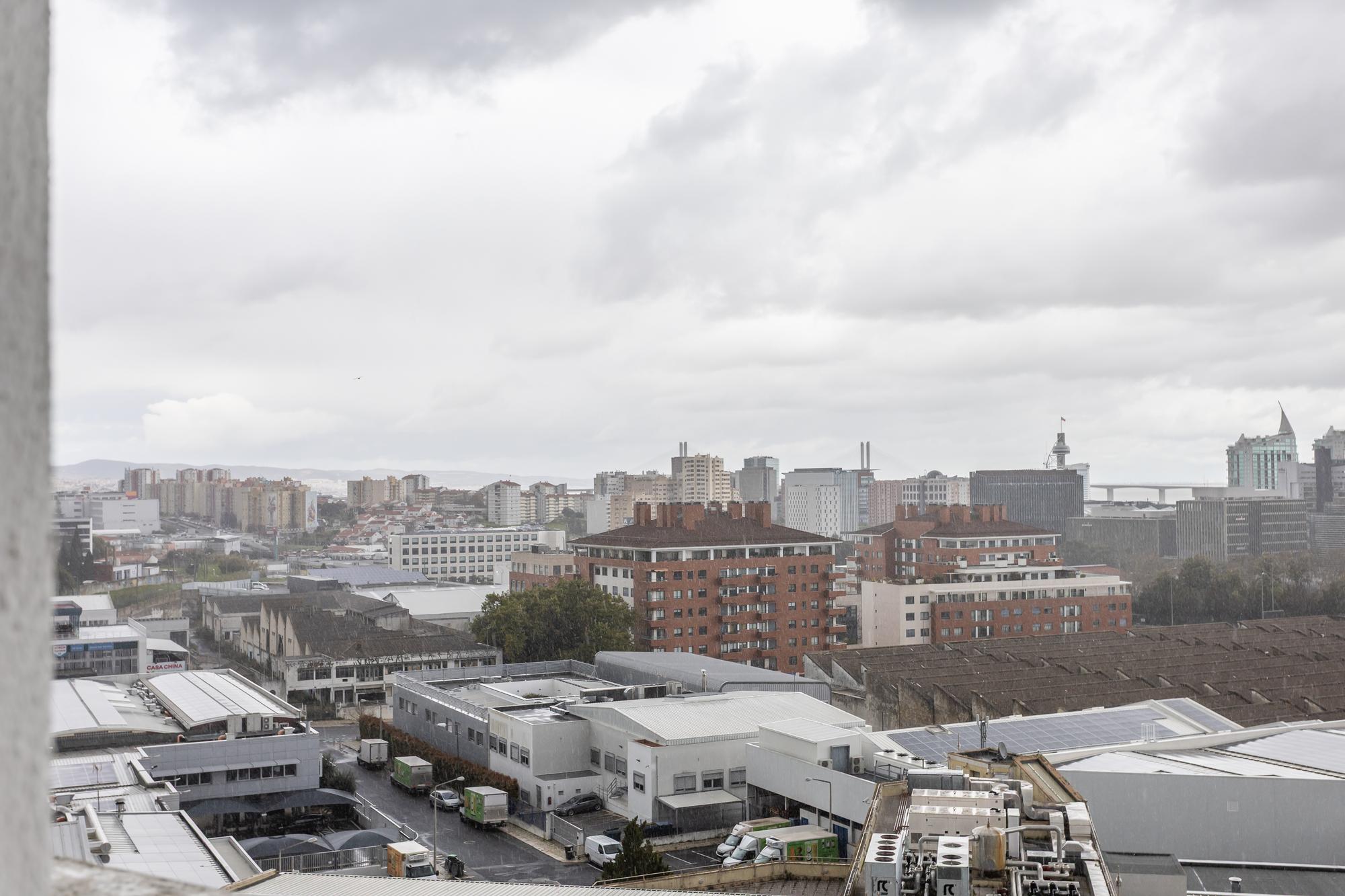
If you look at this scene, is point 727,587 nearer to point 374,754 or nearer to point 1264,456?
point 374,754

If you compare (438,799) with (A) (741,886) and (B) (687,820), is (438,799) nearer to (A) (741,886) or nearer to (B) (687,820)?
(B) (687,820)

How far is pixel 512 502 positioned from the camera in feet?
277

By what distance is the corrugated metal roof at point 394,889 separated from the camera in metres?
7.21

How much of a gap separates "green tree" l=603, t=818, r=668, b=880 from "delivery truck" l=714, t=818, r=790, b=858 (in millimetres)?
996

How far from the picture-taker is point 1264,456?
91.6 m

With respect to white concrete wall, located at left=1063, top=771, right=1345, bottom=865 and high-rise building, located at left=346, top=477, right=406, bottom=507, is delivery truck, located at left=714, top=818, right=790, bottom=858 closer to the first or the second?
white concrete wall, located at left=1063, top=771, right=1345, bottom=865

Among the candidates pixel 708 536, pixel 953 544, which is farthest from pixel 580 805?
pixel 953 544

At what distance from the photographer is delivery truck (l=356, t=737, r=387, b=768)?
18.5 metres

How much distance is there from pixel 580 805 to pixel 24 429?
50.9 ft

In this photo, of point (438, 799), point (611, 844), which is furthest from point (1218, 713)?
point (438, 799)

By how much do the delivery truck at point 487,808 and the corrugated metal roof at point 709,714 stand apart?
164 cm

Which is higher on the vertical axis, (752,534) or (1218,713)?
(752,534)

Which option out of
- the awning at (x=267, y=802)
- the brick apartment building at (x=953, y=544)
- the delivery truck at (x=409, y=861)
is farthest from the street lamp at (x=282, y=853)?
the brick apartment building at (x=953, y=544)

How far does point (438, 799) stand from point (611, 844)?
367 cm
